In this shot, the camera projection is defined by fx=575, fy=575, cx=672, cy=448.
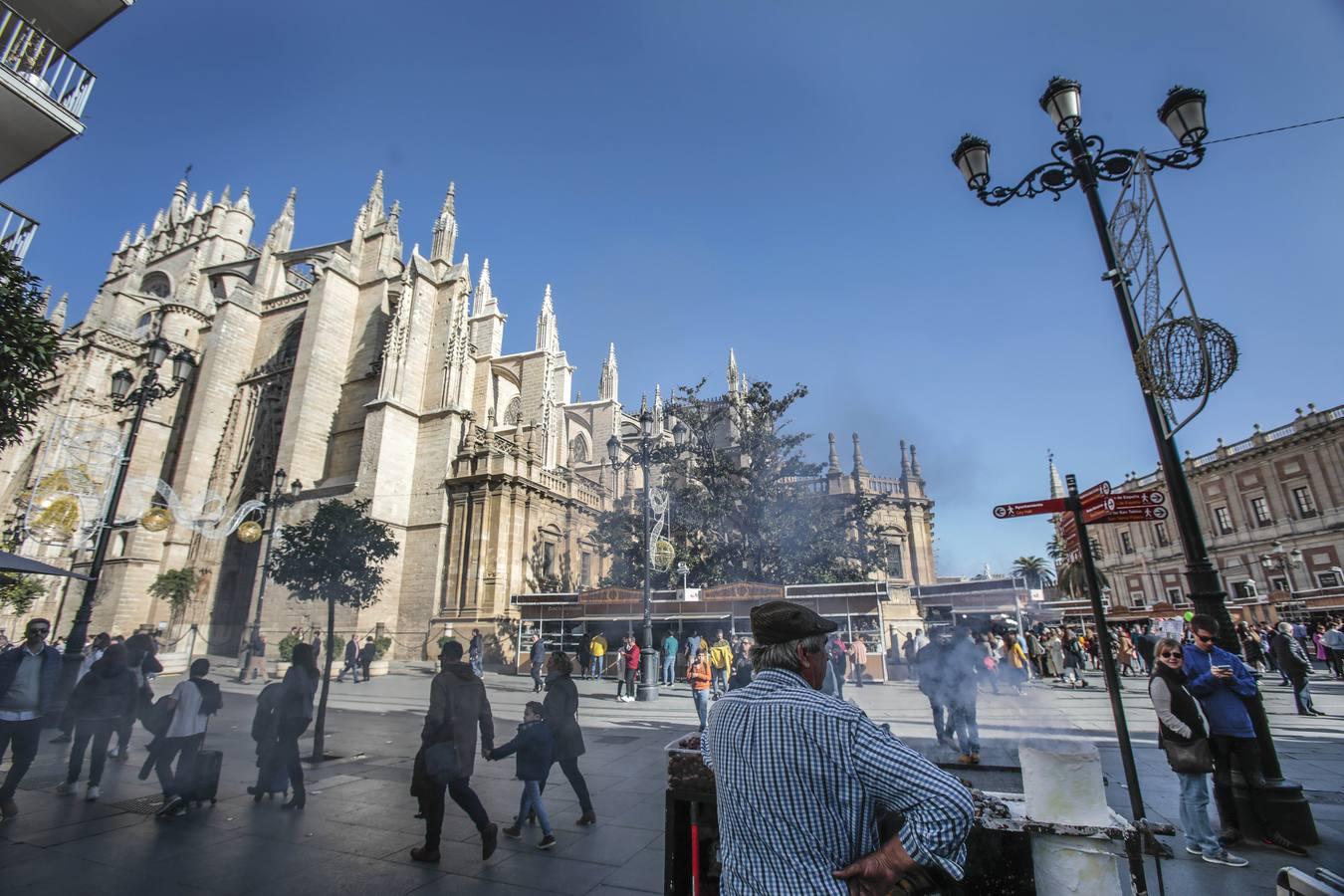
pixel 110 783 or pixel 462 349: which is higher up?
pixel 462 349

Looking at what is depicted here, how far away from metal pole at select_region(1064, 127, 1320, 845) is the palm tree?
56.5m

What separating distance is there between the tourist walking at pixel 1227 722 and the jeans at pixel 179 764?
845cm

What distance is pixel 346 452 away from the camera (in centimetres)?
2567

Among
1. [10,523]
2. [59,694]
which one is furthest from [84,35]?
[10,523]

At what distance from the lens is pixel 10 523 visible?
27.4m

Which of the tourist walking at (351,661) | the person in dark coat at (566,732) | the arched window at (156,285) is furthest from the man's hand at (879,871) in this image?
the arched window at (156,285)

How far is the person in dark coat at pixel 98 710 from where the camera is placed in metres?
5.85

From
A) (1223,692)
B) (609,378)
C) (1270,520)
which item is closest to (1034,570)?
(1270,520)

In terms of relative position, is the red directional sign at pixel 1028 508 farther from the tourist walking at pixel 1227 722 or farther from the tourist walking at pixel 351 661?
the tourist walking at pixel 351 661

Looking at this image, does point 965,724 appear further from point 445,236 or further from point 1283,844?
point 445,236

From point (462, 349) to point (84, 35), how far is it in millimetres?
15385

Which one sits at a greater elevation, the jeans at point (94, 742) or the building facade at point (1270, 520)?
the building facade at point (1270, 520)

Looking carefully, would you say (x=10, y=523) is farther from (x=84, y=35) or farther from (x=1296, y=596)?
(x=1296, y=596)

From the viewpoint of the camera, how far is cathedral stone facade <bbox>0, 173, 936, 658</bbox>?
2250 centimetres
